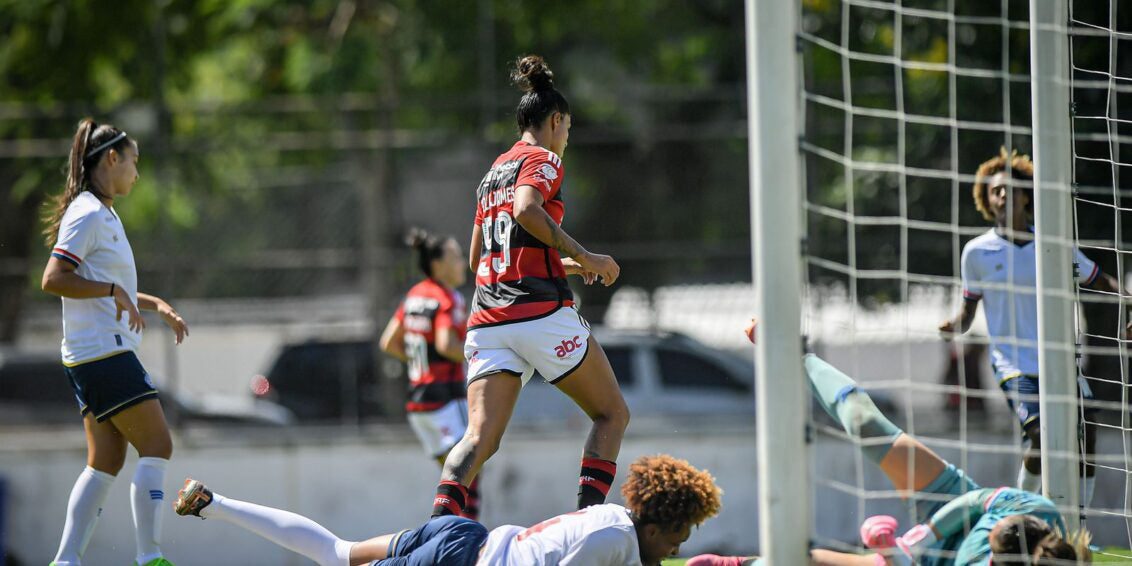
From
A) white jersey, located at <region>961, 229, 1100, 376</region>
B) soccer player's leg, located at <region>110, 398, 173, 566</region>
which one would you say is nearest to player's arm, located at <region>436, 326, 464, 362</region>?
soccer player's leg, located at <region>110, 398, 173, 566</region>

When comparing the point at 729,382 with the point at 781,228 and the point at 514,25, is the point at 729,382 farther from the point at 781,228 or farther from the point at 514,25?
the point at 781,228

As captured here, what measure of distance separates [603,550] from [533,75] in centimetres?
202

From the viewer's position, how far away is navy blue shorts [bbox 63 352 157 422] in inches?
201

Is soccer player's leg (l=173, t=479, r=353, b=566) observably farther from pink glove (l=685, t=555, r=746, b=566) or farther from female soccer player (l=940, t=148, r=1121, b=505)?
female soccer player (l=940, t=148, r=1121, b=505)

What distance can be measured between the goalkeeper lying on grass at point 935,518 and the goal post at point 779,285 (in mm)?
222

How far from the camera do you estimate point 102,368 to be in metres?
5.12

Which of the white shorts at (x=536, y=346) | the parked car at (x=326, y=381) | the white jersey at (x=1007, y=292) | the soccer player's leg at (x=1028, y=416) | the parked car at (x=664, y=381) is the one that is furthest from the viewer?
the parked car at (x=326, y=381)

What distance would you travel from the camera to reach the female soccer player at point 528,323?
15.6 ft

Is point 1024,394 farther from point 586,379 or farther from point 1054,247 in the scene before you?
point 586,379

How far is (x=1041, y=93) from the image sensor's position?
209 inches

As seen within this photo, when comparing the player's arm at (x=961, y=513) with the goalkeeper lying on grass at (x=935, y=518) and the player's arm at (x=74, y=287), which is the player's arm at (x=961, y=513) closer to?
the goalkeeper lying on grass at (x=935, y=518)

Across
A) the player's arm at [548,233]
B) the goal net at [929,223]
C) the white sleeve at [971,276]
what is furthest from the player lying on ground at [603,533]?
the goal net at [929,223]

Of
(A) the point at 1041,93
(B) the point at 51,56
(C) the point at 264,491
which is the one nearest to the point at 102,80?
(B) the point at 51,56

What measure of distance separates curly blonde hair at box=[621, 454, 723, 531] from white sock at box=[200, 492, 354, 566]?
49.4 inches
